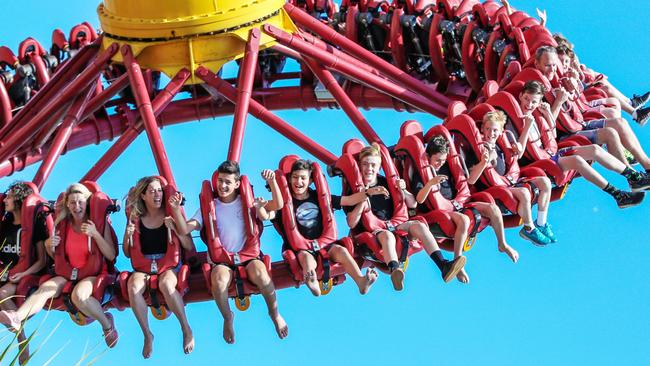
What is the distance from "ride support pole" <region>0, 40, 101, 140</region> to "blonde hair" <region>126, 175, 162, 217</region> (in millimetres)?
4342

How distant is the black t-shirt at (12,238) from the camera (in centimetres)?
1308

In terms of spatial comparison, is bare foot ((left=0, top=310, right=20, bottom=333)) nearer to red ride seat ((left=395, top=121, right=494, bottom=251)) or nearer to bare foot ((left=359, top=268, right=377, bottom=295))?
bare foot ((left=359, top=268, right=377, bottom=295))

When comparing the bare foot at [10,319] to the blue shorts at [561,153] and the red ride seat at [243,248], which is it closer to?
the red ride seat at [243,248]

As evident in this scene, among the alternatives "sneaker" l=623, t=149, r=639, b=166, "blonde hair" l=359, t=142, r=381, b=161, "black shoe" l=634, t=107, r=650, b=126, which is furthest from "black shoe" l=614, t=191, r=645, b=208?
"black shoe" l=634, t=107, r=650, b=126

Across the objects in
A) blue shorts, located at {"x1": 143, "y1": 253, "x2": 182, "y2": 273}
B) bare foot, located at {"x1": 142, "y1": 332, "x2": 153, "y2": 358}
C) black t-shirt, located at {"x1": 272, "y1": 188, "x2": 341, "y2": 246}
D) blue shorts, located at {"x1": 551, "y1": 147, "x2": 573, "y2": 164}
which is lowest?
bare foot, located at {"x1": 142, "y1": 332, "x2": 153, "y2": 358}

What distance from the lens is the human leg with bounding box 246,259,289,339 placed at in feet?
41.4

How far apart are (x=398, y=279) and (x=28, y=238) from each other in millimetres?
3032

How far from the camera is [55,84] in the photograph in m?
17.1

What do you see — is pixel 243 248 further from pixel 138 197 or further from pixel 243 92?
pixel 243 92

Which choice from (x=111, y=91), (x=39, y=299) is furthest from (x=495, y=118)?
(x=111, y=91)

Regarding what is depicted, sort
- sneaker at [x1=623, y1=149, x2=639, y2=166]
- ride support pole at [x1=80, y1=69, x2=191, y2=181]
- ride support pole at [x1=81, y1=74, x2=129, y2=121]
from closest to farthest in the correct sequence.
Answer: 1. sneaker at [x1=623, y1=149, x2=639, y2=166]
2. ride support pole at [x1=80, y1=69, x2=191, y2=181]
3. ride support pole at [x1=81, y1=74, x2=129, y2=121]

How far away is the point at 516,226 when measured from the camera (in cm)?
1378

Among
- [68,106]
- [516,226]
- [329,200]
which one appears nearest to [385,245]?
[329,200]

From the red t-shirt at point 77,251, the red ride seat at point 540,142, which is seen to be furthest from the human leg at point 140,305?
the red ride seat at point 540,142
